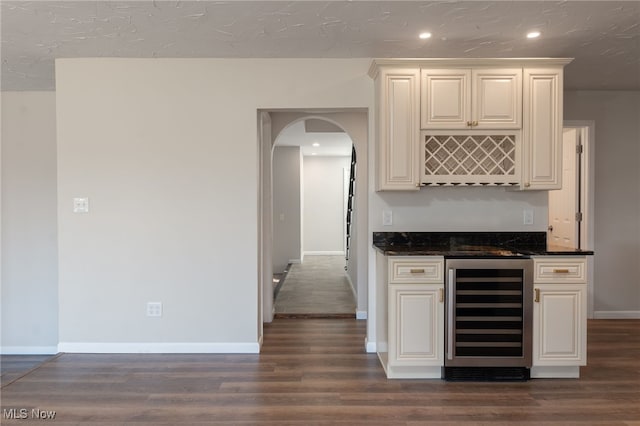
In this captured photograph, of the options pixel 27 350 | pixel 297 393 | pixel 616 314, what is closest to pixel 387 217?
pixel 297 393

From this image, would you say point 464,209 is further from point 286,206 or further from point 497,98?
point 286,206

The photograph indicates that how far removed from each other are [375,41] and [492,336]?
2.24m

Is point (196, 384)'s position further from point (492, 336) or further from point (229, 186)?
point (492, 336)

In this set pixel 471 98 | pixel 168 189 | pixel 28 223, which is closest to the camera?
pixel 471 98

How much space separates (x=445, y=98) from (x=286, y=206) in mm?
5183

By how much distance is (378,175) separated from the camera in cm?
312

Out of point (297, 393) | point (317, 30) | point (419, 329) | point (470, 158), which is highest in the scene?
point (317, 30)

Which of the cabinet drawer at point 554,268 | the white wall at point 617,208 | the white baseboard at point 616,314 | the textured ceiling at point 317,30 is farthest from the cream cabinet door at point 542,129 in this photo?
the white baseboard at point 616,314

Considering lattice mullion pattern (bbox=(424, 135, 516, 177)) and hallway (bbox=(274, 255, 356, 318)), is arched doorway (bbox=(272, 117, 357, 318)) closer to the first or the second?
hallway (bbox=(274, 255, 356, 318))

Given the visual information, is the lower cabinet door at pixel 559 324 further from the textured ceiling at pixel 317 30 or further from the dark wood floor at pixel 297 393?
the textured ceiling at pixel 317 30

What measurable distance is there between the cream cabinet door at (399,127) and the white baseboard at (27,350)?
3.96 metres

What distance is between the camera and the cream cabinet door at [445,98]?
2.95m

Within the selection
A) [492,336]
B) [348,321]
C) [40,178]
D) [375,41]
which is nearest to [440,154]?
[375,41]

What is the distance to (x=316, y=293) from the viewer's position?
209 inches
